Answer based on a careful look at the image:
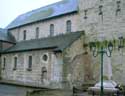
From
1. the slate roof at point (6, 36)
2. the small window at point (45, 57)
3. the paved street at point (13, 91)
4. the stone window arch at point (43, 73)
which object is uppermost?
the slate roof at point (6, 36)

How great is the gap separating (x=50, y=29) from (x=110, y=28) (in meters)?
9.45

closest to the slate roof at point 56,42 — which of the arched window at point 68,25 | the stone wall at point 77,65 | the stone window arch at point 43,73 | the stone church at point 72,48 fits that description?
the stone church at point 72,48

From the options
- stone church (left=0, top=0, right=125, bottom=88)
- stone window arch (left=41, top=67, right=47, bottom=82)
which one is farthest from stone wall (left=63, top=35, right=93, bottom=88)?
stone window arch (left=41, top=67, right=47, bottom=82)

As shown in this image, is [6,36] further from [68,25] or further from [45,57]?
[45,57]

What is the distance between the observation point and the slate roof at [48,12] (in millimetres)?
30202

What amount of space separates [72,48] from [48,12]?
10377mm

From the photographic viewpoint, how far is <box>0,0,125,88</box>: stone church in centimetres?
2408

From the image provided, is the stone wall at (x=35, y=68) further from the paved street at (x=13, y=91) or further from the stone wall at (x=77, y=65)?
the paved street at (x=13, y=91)

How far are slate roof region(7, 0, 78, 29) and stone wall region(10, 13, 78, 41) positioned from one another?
0.58 meters

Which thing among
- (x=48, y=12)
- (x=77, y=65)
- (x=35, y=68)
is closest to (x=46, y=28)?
(x=48, y=12)

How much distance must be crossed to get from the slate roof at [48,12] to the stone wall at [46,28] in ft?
1.89

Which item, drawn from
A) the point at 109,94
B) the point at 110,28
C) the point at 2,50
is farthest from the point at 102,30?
the point at 2,50

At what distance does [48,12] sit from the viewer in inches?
1326

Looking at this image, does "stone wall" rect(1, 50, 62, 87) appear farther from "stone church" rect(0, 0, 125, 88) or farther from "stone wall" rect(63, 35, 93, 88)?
"stone wall" rect(63, 35, 93, 88)
